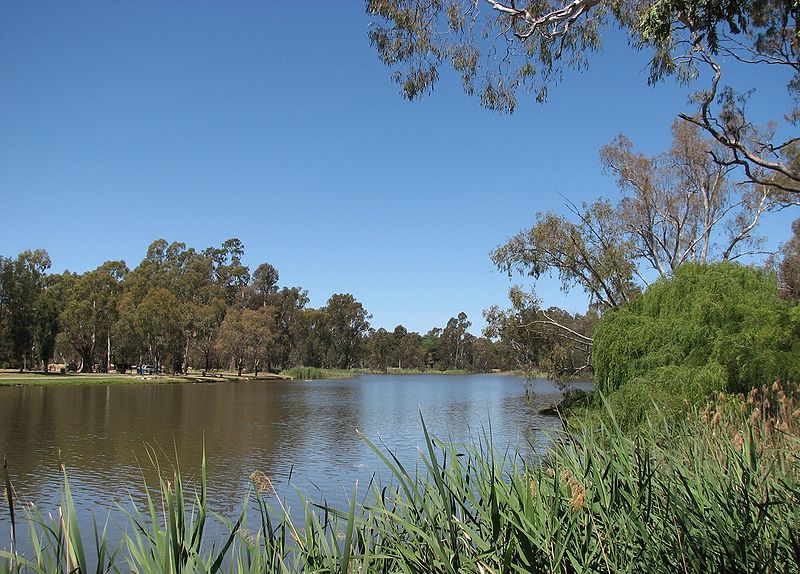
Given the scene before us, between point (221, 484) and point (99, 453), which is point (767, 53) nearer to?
point (221, 484)

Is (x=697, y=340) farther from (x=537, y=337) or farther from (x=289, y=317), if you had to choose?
(x=289, y=317)

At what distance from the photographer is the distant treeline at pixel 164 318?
4438cm

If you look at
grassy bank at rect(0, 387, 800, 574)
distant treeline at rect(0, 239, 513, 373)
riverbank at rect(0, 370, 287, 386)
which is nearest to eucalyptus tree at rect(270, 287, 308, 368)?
distant treeline at rect(0, 239, 513, 373)

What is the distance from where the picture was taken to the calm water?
33.2 ft

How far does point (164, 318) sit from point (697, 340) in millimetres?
40795

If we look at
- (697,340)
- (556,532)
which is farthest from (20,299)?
(556,532)

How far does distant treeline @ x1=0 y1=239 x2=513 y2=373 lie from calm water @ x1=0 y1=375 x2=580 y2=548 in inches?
427

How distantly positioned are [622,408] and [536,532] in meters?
8.84

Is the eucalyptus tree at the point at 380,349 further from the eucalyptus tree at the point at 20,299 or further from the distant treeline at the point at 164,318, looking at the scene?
the eucalyptus tree at the point at 20,299

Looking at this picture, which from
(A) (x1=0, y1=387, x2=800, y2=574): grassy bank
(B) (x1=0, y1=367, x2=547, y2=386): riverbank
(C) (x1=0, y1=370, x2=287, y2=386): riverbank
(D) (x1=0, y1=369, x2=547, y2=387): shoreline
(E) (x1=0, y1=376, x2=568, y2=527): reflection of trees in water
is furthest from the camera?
(B) (x1=0, y1=367, x2=547, y2=386): riverbank

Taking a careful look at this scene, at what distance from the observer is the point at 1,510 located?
8.93m

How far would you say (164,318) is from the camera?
46094 mm

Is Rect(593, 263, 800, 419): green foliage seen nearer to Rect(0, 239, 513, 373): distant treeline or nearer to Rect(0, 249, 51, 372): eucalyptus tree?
Rect(0, 239, 513, 373): distant treeline

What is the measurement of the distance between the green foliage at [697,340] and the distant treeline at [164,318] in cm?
1678
